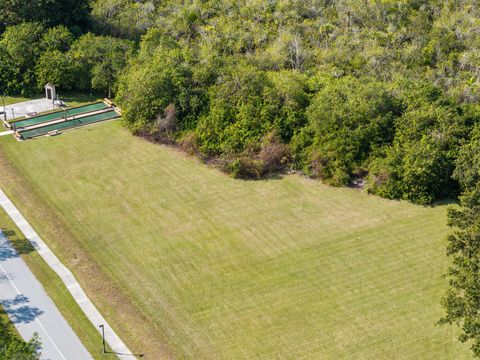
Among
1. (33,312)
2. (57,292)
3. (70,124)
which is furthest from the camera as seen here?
(70,124)

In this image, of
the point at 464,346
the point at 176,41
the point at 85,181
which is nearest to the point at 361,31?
the point at 176,41

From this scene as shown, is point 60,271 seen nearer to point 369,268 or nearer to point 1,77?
point 369,268

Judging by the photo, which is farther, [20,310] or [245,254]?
[245,254]

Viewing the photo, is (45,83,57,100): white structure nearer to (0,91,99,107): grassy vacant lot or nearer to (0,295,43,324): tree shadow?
(0,91,99,107): grassy vacant lot

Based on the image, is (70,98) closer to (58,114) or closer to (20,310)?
(58,114)

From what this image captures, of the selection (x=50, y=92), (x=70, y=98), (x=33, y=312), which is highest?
(x=50, y=92)

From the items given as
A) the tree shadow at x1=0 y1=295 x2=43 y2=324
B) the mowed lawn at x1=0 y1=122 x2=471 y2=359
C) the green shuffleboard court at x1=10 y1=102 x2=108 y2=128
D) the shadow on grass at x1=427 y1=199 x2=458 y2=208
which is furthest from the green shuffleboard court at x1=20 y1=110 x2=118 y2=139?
the shadow on grass at x1=427 y1=199 x2=458 y2=208

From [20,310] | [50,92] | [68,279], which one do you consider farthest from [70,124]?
[20,310]
